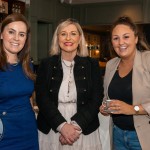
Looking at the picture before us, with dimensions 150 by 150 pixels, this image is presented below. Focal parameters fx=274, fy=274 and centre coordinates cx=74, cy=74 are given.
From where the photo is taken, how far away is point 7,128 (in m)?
1.87

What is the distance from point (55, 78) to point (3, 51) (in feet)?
1.44

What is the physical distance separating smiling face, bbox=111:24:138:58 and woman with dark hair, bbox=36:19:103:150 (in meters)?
0.29

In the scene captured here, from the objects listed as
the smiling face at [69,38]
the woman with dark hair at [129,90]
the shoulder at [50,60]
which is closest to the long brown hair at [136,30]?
the woman with dark hair at [129,90]

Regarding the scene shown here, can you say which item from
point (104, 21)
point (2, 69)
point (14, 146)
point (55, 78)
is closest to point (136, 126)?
point (55, 78)

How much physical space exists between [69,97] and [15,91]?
0.41 metres

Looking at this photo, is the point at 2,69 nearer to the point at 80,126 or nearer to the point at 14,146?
the point at 14,146

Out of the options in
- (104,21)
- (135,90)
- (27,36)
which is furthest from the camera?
(104,21)

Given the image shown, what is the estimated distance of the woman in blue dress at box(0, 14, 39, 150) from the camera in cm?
187

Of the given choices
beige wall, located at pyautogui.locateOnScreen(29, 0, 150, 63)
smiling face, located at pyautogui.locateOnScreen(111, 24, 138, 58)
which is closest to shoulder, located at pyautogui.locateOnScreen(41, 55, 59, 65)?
smiling face, located at pyautogui.locateOnScreen(111, 24, 138, 58)

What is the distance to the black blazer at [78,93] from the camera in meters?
2.04

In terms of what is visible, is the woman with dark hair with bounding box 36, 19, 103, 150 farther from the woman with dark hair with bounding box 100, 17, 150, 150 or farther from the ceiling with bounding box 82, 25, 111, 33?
the ceiling with bounding box 82, 25, 111, 33

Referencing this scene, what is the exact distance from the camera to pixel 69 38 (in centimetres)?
211

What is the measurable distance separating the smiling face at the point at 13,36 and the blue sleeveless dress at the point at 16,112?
0.46 feet

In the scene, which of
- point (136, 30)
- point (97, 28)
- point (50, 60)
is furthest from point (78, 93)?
point (97, 28)
